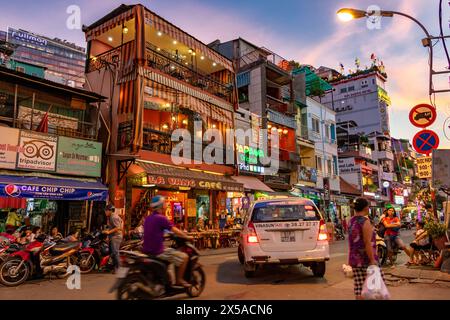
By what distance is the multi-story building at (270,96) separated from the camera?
28.4m

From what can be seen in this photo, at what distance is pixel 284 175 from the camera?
29703mm

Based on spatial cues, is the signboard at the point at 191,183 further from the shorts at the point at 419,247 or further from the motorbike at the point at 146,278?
the shorts at the point at 419,247

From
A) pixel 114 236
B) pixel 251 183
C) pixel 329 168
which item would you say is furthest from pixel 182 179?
pixel 329 168

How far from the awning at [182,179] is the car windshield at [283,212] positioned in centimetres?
837

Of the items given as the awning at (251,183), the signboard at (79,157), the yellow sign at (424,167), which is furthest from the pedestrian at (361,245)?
the awning at (251,183)

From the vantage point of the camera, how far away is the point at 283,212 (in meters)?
8.54

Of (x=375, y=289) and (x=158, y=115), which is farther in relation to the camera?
(x=158, y=115)

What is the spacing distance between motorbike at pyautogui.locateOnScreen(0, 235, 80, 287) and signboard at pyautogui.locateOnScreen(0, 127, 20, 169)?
4744 millimetres

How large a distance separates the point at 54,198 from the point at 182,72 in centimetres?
1141

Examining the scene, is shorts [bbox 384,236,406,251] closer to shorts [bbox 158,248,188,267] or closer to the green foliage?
the green foliage

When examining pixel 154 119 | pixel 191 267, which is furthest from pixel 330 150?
pixel 191 267

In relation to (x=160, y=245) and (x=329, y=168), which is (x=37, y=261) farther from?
(x=329, y=168)

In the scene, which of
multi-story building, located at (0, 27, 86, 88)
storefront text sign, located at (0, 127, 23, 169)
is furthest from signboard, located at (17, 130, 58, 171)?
multi-story building, located at (0, 27, 86, 88)
